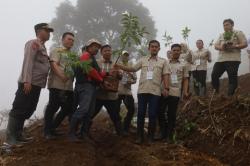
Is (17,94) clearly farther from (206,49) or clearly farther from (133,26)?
(206,49)

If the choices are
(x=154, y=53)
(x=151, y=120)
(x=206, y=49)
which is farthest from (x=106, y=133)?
(x=206, y=49)

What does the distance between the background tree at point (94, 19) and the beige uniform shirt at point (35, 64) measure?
18.7 metres

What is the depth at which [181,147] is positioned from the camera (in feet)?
19.6

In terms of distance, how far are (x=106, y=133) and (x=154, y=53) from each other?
204 cm

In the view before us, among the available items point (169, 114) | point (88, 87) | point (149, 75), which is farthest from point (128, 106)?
point (88, 87)

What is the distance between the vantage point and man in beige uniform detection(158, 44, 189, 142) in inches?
262

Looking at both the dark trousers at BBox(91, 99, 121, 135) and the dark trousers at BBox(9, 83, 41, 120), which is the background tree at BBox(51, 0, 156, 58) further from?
the dark trousers at BBox(9, 83, 41, 120)

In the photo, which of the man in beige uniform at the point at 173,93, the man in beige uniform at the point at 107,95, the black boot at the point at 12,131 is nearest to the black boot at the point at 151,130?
the man in beige uniform at the point at 173,93

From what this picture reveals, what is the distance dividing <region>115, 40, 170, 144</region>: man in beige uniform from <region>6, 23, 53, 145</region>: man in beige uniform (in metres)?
1.46

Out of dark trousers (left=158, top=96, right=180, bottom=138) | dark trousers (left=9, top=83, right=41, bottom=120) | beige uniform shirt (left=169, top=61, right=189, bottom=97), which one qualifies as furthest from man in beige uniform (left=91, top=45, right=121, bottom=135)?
dark trousers (left=9, top=83, right=41, bottom=120)

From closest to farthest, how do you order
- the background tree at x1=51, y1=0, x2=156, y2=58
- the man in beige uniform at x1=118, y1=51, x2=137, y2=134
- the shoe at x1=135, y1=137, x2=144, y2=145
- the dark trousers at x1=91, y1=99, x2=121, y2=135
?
1. the shoe at x1=135, y1=137, x2=144, y2=145
2. the dark trousers at x1=91, y1=99, x2=121, y2=135
3. the man in beige uniform at x1=118, y1=51, x2=137, y2=134
4. the background tree at x1=51, y1=0, x2=156, y2=58

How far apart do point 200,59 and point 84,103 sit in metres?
4.23

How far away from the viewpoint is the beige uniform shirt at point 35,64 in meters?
5.59

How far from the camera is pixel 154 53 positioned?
21.3ft
